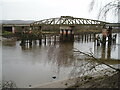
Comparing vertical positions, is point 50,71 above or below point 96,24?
below

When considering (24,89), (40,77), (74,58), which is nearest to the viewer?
(74,58)

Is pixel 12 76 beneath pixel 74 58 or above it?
beneath

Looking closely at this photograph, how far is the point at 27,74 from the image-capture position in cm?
1088

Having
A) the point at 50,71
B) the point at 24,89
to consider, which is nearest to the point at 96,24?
the point at 50,71

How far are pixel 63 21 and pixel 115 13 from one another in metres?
37.5

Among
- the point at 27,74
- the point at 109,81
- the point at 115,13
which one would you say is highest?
the point at 115,13

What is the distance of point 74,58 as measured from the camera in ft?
17.0

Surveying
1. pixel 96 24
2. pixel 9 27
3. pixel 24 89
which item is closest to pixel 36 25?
pixel 9 27

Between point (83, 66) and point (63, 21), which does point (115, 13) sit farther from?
point (63, 21)

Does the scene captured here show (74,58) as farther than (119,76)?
Yes

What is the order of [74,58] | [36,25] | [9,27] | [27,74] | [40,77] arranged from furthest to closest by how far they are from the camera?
[9,27], [36,25], [27,74], [40,77], [74,58]

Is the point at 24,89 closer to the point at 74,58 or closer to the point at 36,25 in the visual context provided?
the point at 74,58

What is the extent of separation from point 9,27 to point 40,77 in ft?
123

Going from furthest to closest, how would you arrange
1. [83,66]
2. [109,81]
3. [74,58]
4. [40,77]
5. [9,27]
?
[9,27]
[40,77]
[74,58]
[83,66]
[109,81]
